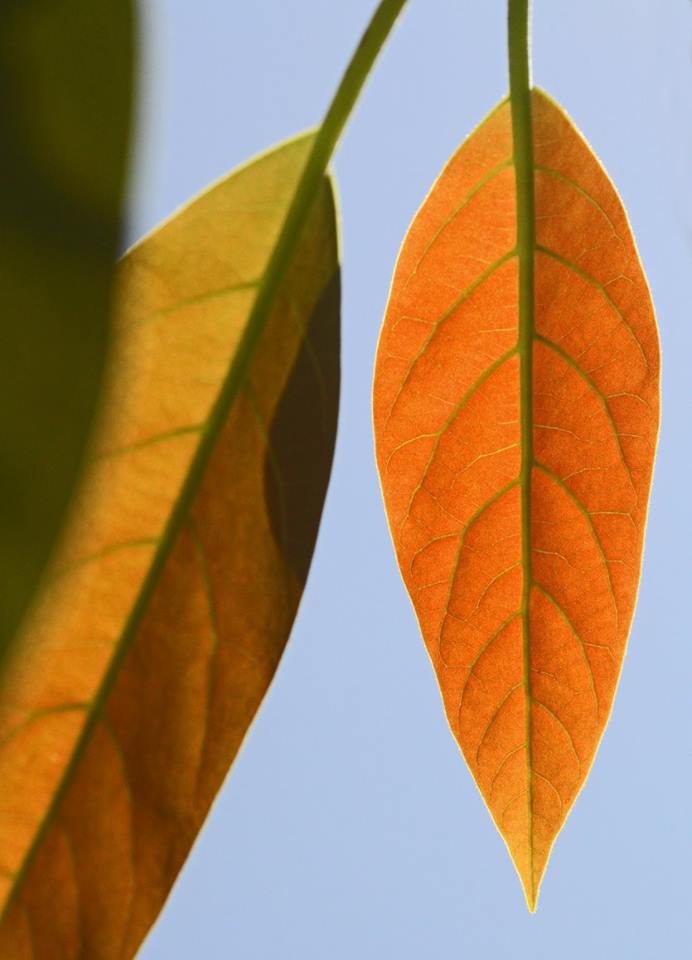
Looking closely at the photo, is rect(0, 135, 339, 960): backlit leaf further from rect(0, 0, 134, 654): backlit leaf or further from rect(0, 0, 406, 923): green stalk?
rect(0, 0, 134, 654): backlit leaf

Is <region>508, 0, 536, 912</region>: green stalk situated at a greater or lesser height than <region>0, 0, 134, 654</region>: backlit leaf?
greater

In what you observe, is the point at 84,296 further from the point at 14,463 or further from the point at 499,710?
the point at 499,710

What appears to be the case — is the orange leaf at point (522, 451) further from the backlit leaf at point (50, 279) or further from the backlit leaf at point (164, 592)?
the backlit leaf at point (50, 279)

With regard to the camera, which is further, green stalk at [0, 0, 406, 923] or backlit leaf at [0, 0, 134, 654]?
green stalk at [0, 0, 406, 923]

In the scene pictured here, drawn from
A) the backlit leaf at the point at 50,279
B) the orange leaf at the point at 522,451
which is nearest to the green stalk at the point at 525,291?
the orange leaf at the point at 522,451

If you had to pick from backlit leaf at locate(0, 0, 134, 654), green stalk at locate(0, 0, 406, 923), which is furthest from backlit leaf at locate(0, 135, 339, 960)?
backlit leaf at locate(0, 0, 134, 654)
